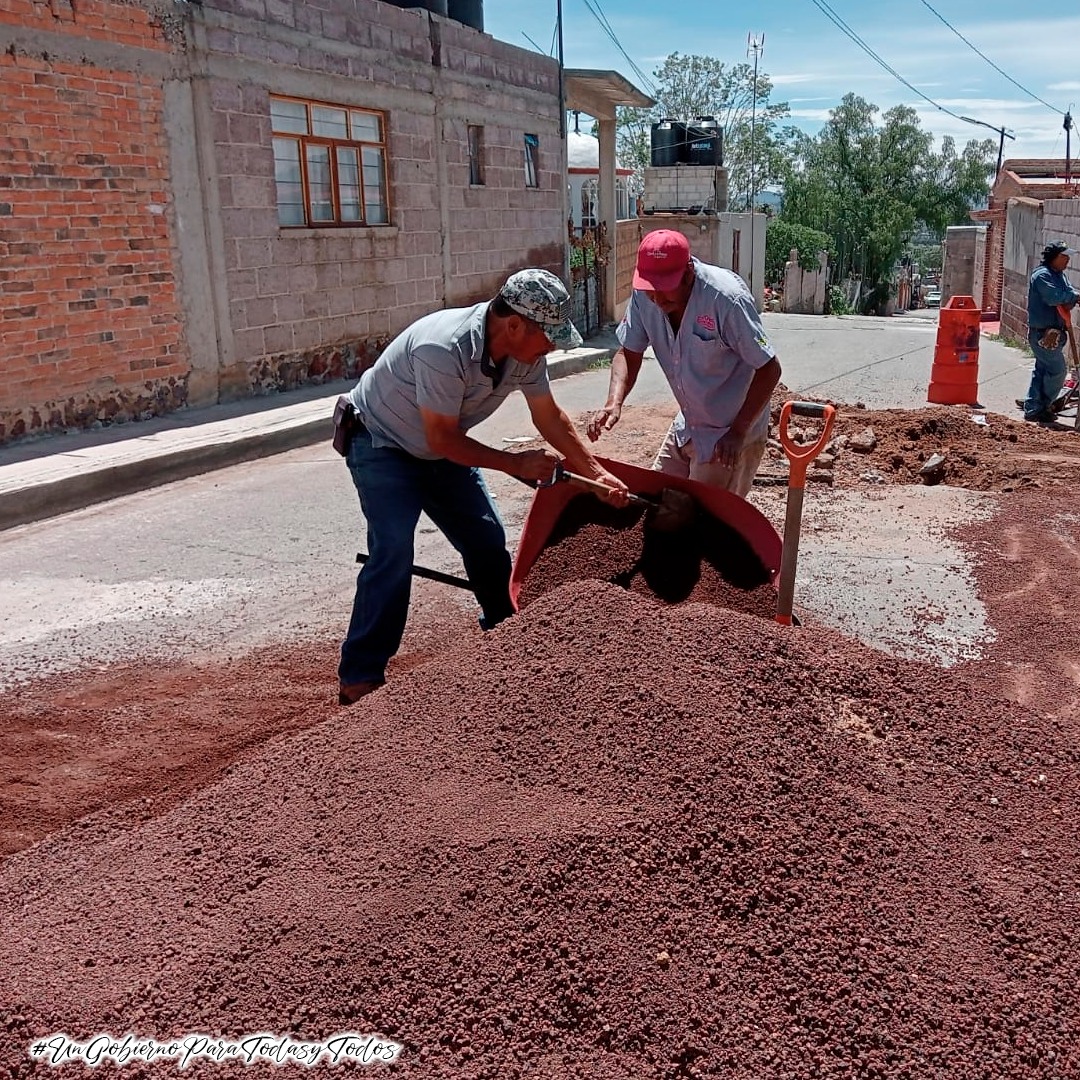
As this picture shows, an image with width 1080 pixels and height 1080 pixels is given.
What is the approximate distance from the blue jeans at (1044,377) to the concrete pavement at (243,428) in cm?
54

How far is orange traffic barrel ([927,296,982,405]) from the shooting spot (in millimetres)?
11406

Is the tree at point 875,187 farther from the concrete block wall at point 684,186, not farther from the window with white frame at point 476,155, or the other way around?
the window with white frame at point 476,155

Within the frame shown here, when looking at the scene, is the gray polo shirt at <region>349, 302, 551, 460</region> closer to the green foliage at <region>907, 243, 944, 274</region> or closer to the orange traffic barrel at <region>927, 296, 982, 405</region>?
the orange traffic barrel at <region>927, 296, 982, 405</region>

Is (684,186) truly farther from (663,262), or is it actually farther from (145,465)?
(663,262)

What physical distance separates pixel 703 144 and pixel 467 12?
435 inches

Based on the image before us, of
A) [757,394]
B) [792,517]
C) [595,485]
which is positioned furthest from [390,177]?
[792,517]

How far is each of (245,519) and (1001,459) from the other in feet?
18.4

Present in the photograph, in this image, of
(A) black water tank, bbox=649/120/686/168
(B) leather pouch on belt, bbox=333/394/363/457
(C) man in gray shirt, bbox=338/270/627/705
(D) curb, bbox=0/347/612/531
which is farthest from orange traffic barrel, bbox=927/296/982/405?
(A) black water tank, bbox=649/120/686/168

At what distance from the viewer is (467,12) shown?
587 inches

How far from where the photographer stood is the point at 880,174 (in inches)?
1690

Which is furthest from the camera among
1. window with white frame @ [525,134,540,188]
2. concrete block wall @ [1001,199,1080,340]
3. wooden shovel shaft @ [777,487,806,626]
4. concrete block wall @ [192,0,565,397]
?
window with white frame @ [525,134,540,188]

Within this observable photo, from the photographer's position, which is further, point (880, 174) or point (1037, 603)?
point (880, 174)

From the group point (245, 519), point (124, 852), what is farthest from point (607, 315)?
point (124, 852)

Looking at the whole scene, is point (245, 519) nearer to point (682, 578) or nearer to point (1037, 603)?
point (682, 578)
